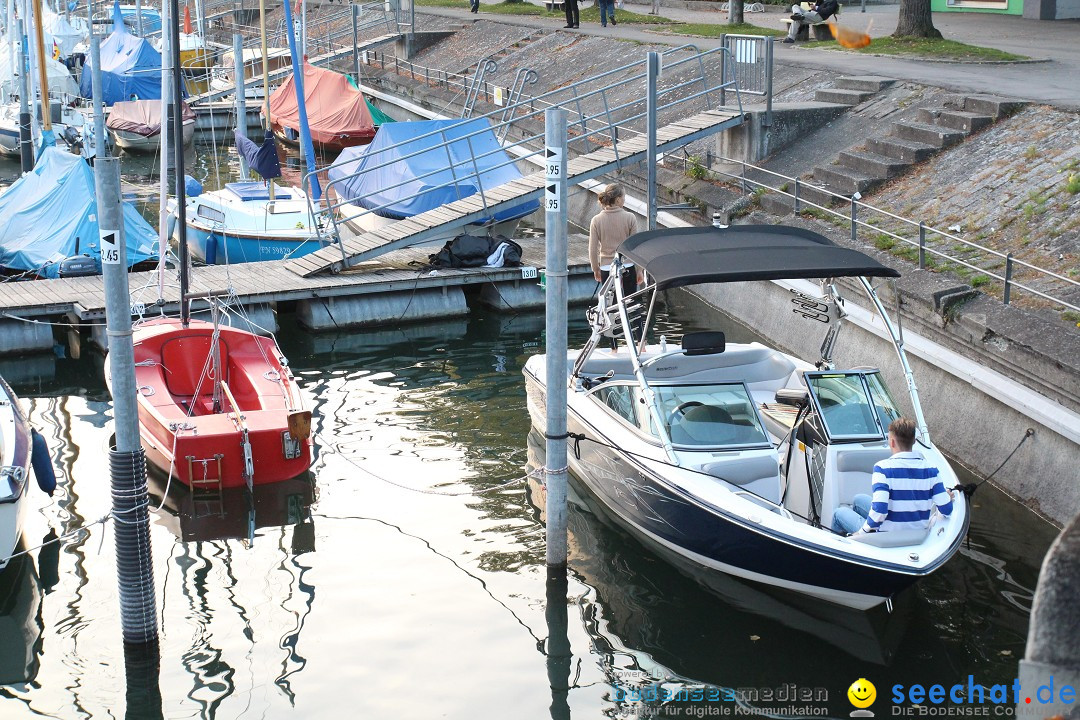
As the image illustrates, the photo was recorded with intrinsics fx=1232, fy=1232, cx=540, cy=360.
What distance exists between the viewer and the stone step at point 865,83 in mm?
20688

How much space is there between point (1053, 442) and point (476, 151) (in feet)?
42.1

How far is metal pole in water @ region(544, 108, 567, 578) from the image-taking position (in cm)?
895

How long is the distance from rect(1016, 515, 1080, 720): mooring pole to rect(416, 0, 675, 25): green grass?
32.6 metres

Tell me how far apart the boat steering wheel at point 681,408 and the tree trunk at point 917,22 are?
61.4 ft

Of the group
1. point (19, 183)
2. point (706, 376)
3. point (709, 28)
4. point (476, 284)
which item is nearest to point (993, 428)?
point (706, 376)

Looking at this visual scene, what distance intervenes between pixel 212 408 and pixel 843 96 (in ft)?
42.1

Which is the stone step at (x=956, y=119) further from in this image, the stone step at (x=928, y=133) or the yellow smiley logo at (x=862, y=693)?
the yellow smiley logo at (x=862, y=693)

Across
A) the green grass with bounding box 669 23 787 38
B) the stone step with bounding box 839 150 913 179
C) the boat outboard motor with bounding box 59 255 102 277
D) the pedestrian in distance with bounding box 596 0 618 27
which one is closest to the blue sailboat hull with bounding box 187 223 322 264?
the boat outboard motor with bounding box 59 255 102 277

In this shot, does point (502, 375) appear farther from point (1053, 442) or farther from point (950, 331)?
point (1053, 442)

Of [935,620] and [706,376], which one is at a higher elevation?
[706,376]

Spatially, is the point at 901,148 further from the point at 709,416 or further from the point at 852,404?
the point at 709,416

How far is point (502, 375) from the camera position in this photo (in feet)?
50.7

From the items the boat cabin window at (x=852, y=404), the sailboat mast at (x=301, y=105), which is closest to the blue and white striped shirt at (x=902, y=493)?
the boat cabin window at (x=852, y=404)

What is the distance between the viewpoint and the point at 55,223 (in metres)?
18.8
